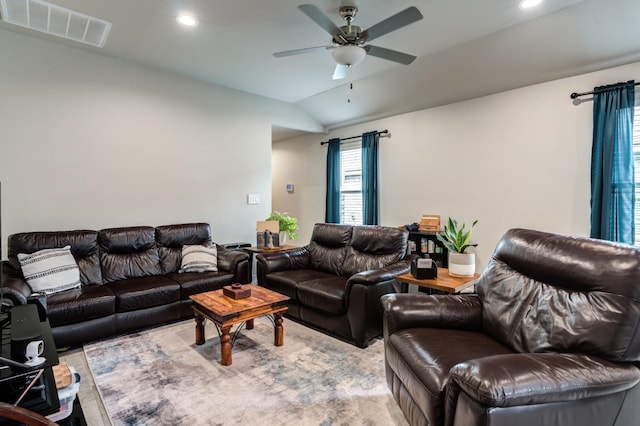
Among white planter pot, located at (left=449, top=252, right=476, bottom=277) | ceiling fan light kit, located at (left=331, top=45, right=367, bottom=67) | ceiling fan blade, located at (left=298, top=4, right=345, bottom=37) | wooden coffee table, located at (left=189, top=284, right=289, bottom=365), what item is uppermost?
ceiling fan blade, located at (left=298, top=4, right=345, bottom=37)

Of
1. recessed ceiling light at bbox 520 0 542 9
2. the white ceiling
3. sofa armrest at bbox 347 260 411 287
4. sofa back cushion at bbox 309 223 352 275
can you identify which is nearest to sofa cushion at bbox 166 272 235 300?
sofa back cushion at bbox 309 223 352 275

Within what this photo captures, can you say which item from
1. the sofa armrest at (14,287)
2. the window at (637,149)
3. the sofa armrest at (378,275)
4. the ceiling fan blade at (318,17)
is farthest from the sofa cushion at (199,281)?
the window at (637,149)

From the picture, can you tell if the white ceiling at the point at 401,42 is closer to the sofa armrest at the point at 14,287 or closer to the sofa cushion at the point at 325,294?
the sofa armrest at the point at 14,287

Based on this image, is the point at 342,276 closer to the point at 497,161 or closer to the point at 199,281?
the point at 199,281

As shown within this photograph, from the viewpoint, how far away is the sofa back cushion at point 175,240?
12.7ft

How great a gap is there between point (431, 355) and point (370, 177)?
3941 mm

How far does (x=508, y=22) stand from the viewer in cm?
303

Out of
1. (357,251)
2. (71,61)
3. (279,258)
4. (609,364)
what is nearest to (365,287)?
(357,251)

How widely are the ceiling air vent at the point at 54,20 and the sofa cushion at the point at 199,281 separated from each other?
2.58 m

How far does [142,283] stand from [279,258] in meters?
1.45

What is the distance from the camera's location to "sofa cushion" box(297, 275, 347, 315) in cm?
294

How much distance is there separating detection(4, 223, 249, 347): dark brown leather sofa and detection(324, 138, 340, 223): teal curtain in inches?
97.1

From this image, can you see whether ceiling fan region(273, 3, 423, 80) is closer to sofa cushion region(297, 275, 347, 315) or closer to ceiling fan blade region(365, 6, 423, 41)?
ceiling fan blade region(365, 6, 423, 41)

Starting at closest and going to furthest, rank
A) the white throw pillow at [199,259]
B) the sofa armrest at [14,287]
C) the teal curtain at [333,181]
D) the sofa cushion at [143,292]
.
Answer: the sofa armrest at [14,287]
the sofa cushion at [143,292]
the white throw pillow at [199,259]
the teal curtain at [333,181]
